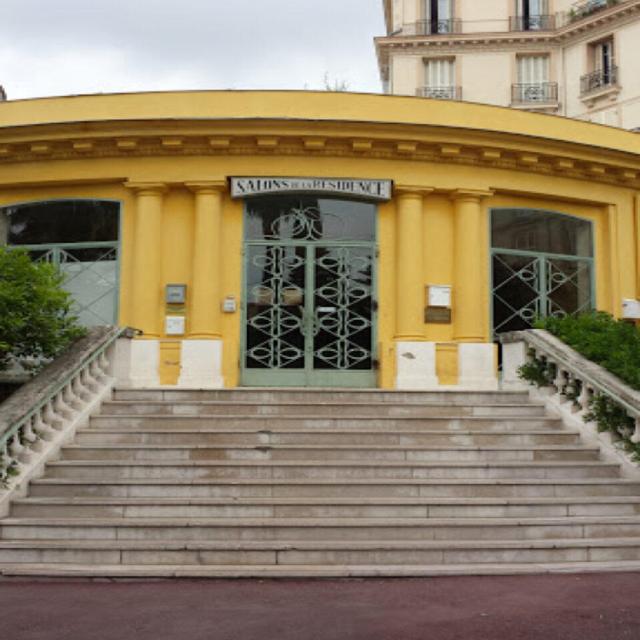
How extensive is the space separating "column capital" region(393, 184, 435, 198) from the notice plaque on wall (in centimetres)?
14

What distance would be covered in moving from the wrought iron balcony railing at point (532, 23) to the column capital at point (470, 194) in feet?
66.4

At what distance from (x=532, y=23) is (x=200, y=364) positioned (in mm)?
24048

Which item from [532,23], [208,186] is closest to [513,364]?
[208,186]

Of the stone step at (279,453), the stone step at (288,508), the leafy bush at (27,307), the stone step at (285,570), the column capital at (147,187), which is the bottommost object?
the stone step at (285,570)

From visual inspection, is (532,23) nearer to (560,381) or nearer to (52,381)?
(560,381)

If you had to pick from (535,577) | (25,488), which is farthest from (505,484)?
(25,488)

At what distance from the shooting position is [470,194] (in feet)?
40.2

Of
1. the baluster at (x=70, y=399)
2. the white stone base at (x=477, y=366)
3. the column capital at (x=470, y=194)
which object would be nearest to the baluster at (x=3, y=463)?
the baluster at (x=70, y=399)

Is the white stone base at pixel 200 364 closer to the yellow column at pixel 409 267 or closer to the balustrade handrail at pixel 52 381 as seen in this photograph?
the balustrade handrail at pixel 52 381

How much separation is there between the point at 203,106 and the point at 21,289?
196 inches

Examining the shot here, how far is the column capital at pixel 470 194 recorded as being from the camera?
1224cm

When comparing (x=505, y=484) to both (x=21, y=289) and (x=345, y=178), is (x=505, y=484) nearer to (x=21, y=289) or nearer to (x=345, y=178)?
(x=21, y=289)

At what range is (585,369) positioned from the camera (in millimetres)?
8852

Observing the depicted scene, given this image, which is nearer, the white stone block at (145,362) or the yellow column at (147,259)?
the white stone block at (145,362)
